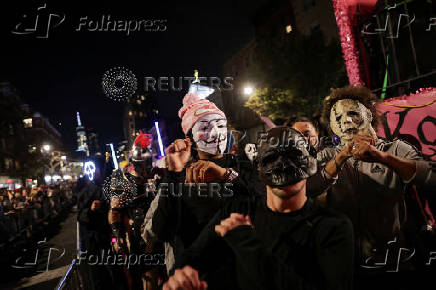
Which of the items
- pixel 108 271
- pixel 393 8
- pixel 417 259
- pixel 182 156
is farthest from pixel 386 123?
pixel 108 271

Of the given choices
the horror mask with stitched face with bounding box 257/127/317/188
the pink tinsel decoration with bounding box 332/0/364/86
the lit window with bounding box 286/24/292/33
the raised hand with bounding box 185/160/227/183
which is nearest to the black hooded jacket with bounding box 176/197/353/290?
the horror mask with stitched face with bounding box 257/127/317/188

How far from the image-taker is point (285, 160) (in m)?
1.66

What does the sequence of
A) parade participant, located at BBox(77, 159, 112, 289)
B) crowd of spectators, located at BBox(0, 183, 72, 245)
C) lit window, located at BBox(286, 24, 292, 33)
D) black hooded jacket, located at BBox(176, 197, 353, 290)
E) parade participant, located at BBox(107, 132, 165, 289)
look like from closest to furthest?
black hooded jacket, located at BBox(176, 197, 353, 290) < parade participant, located at BBox(107, 132, 165, 289) < parade participant, located at BBox(77, 159, 112, 289) < crowd of spectators, located at BBox(0, 183, 72, 245) < lit window, located at BBox(286, 24, 292, 33)

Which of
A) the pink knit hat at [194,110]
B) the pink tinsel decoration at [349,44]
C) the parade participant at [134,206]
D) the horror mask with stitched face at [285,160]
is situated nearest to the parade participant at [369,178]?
the horror mask with stitched face at [285,160]

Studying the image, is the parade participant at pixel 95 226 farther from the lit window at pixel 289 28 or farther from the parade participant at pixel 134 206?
the lit window at pixel 289 28

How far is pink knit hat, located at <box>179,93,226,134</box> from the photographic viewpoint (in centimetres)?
238

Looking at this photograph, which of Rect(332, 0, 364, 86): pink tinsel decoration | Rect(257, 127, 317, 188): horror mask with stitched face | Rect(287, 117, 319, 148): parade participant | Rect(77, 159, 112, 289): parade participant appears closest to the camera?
Rect(257, 127, 317, 188): horror mask with stitched face

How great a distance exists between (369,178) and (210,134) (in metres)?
1.39

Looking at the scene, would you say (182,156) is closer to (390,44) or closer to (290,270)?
(290,270)

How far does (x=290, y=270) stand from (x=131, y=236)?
3.72 meters

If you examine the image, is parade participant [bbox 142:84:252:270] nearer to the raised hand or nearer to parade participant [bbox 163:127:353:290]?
the raised hand

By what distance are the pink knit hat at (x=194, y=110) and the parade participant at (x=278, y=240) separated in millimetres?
727

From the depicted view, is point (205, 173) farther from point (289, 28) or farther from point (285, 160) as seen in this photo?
point (289, 28)

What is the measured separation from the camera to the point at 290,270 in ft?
4.73
